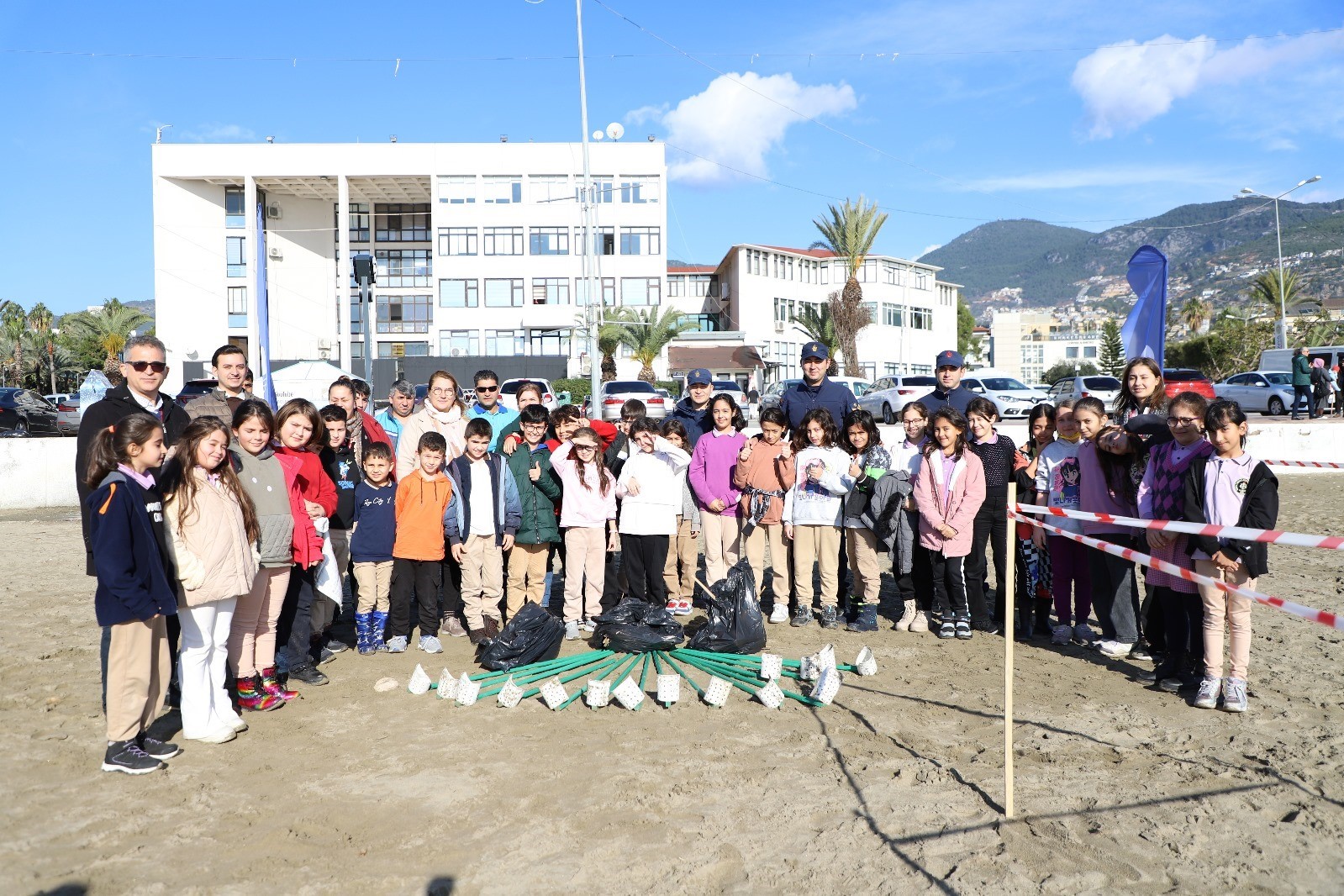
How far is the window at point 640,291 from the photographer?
5203cm

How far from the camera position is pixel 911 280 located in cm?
6406

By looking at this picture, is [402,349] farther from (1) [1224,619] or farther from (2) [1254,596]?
(2) [1254,596]

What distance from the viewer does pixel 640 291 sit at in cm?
5209

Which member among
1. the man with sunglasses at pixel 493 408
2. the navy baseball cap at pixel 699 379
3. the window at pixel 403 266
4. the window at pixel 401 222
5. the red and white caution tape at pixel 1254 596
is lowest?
the red and white caution tape at pixel 1254 596

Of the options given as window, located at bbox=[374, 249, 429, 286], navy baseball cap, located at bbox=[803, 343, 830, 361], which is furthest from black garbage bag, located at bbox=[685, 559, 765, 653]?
window, located at bbox=[374, 249, 429, 286]

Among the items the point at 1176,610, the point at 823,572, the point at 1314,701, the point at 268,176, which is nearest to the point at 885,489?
the point at 823,572

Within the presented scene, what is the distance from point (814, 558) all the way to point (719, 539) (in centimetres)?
83

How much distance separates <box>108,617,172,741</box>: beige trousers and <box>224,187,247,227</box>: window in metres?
54.1

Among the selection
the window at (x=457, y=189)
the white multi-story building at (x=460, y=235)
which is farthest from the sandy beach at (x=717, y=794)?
the window at (x=457, y=189)

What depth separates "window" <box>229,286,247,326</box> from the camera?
5253cm

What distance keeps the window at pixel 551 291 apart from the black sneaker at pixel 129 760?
157 feet

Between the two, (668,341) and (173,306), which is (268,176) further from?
(668,341)

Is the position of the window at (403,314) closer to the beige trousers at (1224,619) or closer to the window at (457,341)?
the window at (457,341)

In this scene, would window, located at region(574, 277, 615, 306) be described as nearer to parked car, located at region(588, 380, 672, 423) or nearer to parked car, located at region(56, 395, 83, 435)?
parked car, located at region(588, 380, 672, 423)
